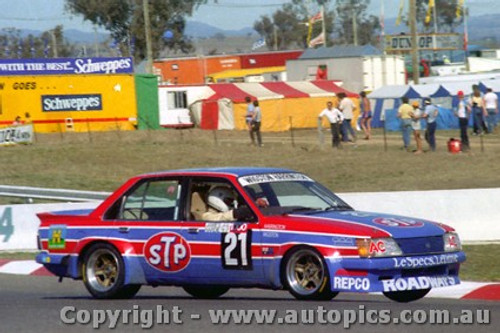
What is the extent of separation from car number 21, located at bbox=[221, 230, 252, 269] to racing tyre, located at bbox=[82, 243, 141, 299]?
1.15m

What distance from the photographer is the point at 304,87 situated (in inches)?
2066

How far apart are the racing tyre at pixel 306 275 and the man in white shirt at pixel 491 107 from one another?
26.4 meters

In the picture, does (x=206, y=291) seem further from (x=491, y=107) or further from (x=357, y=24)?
(x=357, y=24)

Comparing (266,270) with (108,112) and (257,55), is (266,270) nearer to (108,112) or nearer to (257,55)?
(108,112)

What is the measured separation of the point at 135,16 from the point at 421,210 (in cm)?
7091

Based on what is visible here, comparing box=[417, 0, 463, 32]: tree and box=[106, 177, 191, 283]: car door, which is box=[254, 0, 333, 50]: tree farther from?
box=[106, 177, 191, 283]: car door

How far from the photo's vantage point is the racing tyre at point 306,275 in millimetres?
9570

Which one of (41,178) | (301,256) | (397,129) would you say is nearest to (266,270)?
(301,256)

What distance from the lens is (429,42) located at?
95.7m

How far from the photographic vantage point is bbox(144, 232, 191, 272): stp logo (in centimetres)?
1046

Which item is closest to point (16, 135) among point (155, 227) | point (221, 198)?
point (155, 227)

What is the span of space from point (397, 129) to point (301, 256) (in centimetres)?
3411

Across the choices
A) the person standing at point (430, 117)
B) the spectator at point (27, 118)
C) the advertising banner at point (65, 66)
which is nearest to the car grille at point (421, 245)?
the person standing at point (430, 117)

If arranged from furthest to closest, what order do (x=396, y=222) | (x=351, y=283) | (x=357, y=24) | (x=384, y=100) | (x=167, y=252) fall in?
(x=357, y=24) < (x=384, y=100) < (x=167, y=252) < (x=396, y=222) < (x=351, y=283)
